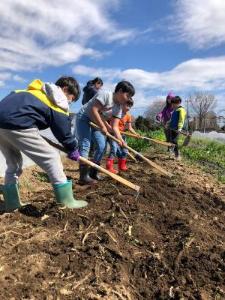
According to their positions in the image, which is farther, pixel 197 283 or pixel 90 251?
pixel 90 251

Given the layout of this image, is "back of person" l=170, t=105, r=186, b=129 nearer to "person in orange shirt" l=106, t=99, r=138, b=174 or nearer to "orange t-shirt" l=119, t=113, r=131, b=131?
"orange t-shirt" l=119, t=113, r=131, b=131

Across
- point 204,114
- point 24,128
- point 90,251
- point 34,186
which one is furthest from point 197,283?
point 204,114

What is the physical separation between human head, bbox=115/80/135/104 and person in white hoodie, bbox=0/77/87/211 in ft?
4.42

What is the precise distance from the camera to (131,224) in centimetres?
398

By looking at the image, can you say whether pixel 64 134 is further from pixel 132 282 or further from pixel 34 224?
pixel 132 282

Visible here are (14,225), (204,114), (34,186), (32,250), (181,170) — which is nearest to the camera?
(32,250)

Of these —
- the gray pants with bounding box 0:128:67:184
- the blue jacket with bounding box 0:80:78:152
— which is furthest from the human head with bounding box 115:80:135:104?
the gray pants with bounding box 0:128:67:184

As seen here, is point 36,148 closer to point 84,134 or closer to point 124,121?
point 84,134

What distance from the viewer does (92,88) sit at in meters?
8.75

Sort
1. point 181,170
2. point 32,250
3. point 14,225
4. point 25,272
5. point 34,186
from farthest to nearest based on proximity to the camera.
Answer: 1. point 181,170
2. point 34,186
3. point 14,225
4. point 32,250
5. point 25,272

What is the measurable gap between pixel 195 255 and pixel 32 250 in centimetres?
132

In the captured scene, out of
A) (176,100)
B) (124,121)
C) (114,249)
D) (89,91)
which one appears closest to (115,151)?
(124,121)

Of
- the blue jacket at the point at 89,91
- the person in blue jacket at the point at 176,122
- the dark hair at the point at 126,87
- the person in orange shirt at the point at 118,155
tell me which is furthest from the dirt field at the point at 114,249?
the person in blue jacket at the point at 176,122

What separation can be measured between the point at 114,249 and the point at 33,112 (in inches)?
56.7
